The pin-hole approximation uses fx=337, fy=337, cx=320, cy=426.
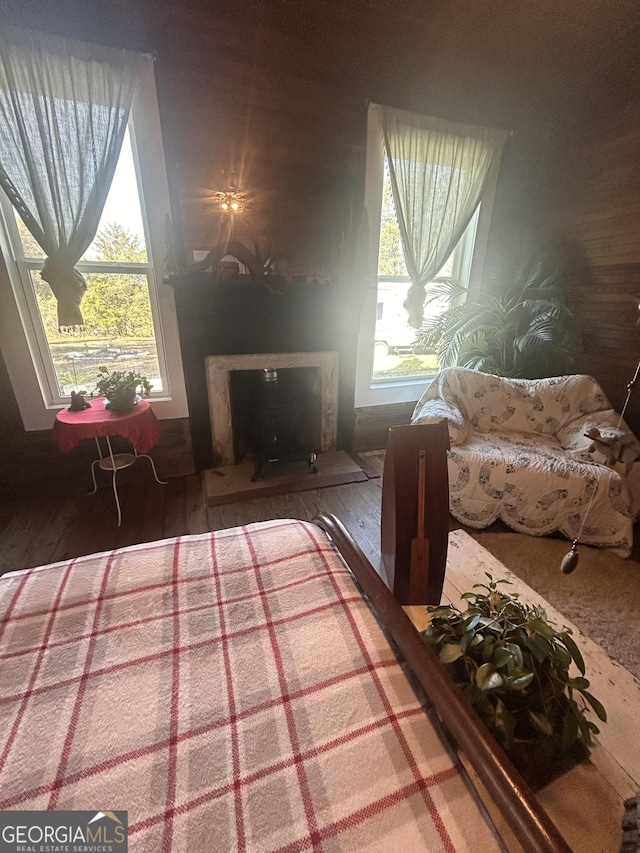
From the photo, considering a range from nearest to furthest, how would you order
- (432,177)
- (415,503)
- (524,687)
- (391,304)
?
(524,687)
(415,503)
(432,177)
(391,304)

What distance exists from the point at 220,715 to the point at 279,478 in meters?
2.01

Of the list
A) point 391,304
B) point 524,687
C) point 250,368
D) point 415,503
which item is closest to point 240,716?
point 524,687

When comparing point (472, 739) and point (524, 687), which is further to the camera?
point (524, 687)

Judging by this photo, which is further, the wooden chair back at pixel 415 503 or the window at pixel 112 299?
the window at pixel 112 299

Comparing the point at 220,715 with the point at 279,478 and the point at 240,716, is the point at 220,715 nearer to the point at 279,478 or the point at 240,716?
the point at 240,716

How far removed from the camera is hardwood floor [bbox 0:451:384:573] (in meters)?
1.89

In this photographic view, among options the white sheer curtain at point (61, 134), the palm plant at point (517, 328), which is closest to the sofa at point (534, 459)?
the palm plant at point (517, 328)

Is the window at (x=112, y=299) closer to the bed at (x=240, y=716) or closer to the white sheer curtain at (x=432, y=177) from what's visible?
the white sheer curtain at (x=432, y=177)

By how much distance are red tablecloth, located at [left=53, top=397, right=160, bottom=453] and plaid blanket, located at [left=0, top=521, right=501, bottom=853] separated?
116 cm

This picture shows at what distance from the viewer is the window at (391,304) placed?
2659 millimetres

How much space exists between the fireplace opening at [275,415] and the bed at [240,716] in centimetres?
174

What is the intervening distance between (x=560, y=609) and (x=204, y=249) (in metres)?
2.86

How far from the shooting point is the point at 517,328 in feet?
8.65

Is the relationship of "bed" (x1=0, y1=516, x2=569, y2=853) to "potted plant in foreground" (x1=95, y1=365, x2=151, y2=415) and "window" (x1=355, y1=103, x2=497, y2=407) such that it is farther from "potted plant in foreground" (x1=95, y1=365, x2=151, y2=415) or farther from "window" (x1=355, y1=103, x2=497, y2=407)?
"window" (x1=355, y1=103, x2=497, y2=407)
